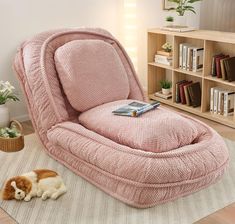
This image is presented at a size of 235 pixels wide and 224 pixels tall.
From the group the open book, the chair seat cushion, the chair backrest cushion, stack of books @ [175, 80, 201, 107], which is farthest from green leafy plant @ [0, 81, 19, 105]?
stack of books @ [175, 80, 201, 107]

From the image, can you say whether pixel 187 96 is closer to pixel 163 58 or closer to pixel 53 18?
pixel 163 58

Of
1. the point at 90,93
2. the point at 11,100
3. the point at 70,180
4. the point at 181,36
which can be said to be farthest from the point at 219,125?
the point at 11,100

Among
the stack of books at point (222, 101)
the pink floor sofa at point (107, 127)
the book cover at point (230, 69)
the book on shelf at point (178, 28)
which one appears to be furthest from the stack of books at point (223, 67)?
the pink floor sofa at point (107, 127)

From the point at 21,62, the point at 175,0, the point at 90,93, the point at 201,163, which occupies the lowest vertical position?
the point at 201,163

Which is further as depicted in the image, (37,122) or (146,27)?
(146,27)

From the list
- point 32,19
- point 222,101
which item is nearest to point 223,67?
point 222,101

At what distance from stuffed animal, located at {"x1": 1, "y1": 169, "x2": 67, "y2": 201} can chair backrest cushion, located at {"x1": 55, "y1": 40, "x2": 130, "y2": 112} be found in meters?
0.70

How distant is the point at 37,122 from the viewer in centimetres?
312

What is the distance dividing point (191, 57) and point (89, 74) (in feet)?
4.26

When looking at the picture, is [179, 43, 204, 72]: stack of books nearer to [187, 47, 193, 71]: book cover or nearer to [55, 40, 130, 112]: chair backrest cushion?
[187, 47, 193, 71]: book cover

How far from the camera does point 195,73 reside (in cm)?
394

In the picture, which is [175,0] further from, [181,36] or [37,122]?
[37,122]

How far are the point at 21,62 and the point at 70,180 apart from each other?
1.10 meters

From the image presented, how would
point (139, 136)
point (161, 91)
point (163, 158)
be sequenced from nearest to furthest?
point (163, 158) < point (139, 136) < point (161, 91)
